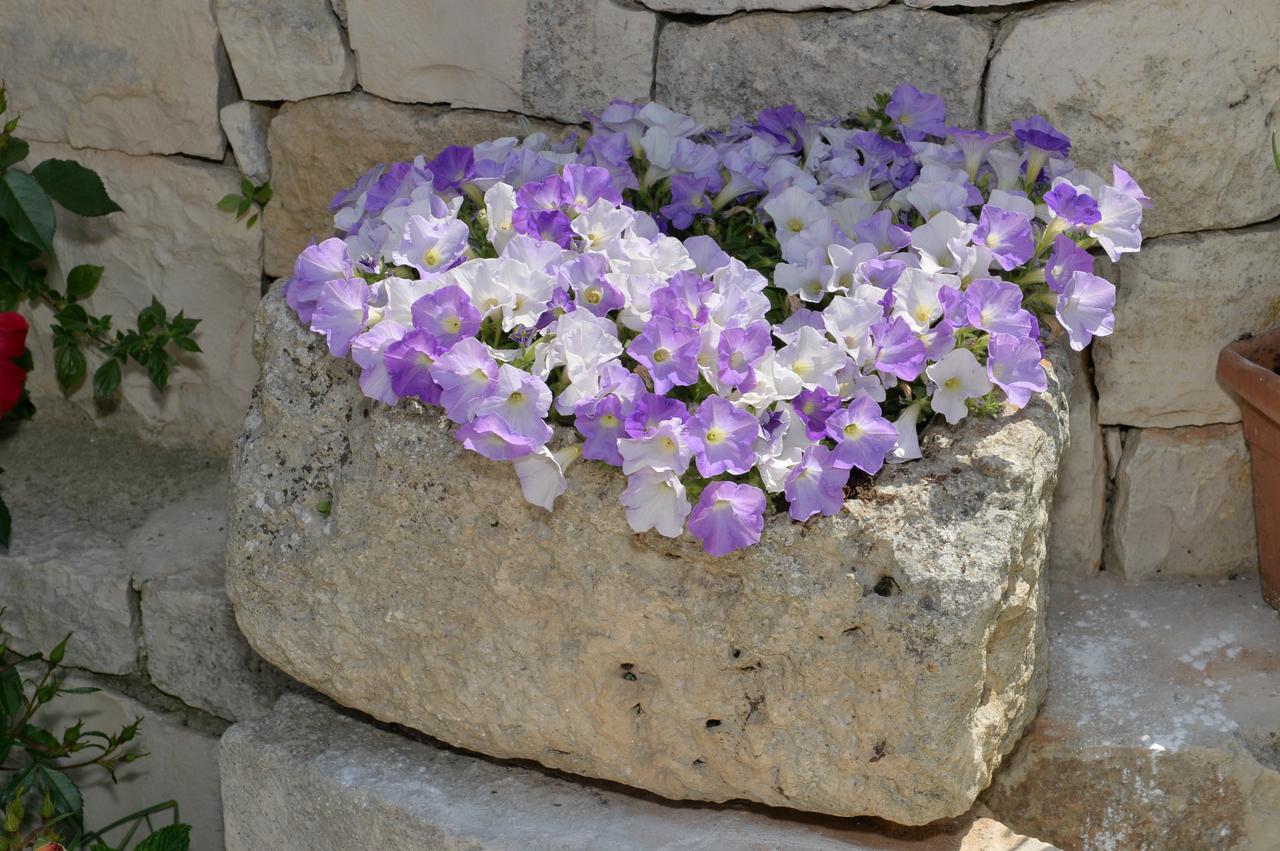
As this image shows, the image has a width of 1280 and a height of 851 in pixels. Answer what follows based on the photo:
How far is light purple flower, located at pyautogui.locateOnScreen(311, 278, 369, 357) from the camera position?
1.82m

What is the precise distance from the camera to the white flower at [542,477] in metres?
1.70

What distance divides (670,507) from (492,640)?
0.36m

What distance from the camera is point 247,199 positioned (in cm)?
273

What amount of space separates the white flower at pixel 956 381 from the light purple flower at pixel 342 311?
0.74 metres

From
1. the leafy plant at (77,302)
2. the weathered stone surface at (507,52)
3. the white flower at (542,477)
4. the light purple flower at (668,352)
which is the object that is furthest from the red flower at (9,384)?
the light purple flower at (668,352)

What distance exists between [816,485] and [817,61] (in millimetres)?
941

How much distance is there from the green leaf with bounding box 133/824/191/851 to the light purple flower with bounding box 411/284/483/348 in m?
1.08

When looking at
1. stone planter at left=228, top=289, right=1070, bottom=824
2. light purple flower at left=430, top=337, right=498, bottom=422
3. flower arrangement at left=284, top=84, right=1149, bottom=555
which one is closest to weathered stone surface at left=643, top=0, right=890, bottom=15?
flower arrangement at left=284, top=84, right=1149, bottom=555

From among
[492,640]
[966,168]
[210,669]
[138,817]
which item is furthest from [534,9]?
[138,817]

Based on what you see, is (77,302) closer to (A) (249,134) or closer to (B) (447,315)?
(A) (249,134)

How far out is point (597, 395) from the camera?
1685mm

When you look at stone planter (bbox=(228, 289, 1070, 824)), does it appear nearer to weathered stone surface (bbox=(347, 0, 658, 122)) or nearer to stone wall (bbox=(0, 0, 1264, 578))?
stone wall (bbox=(0, 0, 1264, 578))

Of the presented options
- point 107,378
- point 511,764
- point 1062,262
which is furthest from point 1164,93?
point 107,378

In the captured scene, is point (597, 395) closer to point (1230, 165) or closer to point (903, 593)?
point (903, 593)
